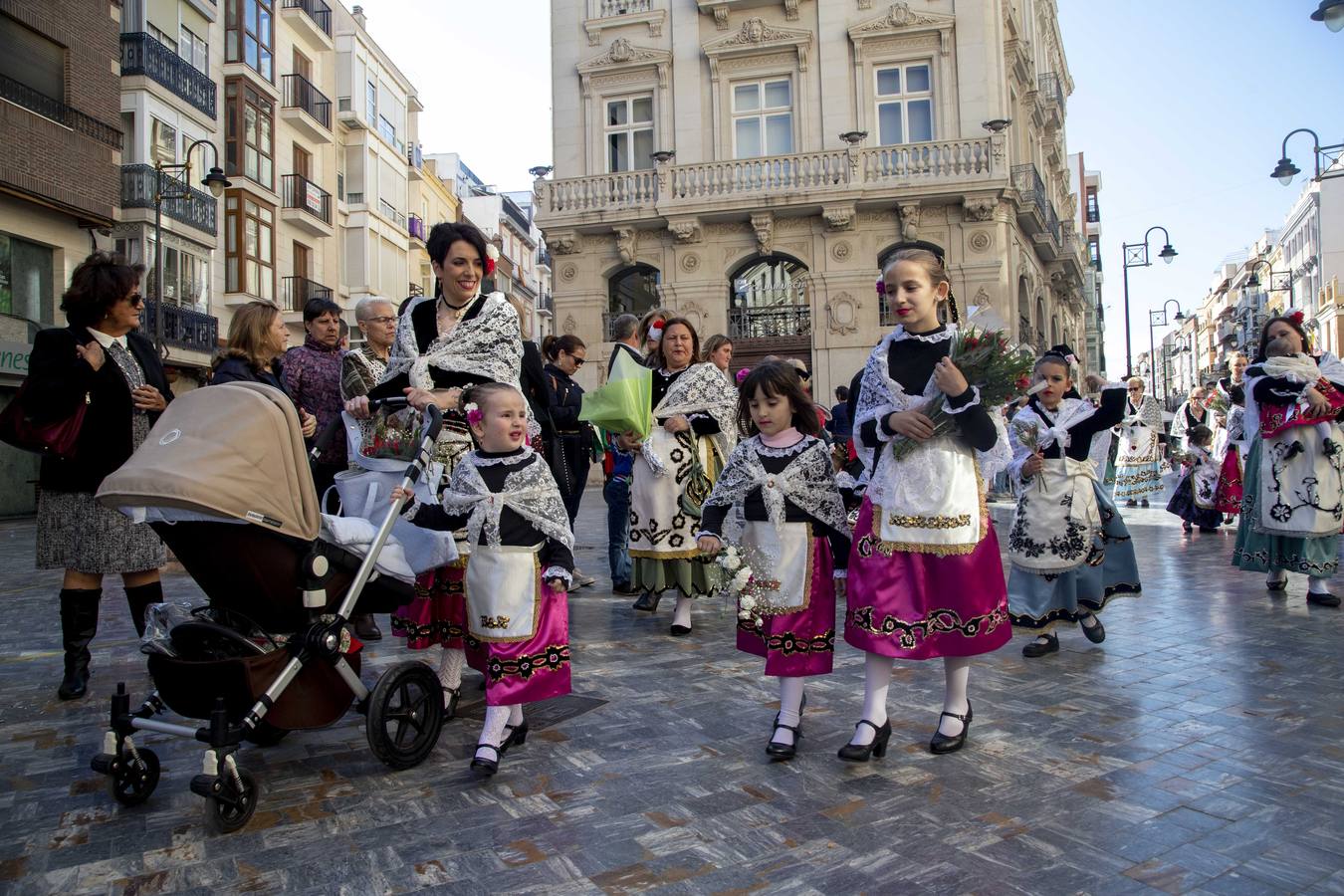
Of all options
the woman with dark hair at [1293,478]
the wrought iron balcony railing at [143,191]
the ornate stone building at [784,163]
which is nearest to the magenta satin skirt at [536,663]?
the woman with dark hair at [1293,478]

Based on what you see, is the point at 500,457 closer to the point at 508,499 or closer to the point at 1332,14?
the point at 508,499

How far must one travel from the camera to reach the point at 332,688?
12.5ft

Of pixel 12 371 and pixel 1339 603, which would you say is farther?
pixel 12 371

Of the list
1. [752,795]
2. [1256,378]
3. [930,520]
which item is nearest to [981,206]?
[1256,378]

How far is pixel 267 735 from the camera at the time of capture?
399 centimetres

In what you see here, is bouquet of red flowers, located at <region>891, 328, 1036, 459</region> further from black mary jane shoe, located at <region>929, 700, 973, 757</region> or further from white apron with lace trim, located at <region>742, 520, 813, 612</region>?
black mary jane shoe, located at <region>929, 700, 973, 757</region>

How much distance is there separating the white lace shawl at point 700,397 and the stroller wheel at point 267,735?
3.51 metres

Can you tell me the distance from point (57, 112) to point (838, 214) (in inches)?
671

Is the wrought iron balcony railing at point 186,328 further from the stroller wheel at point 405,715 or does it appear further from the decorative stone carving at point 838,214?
the stroller wheel at point 405,715

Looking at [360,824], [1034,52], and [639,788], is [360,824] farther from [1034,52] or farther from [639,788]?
[1034,52]

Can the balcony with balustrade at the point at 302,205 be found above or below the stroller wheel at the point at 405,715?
above

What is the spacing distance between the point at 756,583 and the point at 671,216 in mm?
21361

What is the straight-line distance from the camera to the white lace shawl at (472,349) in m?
4.60

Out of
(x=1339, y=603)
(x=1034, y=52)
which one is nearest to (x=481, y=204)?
(x=1034, y=52)
